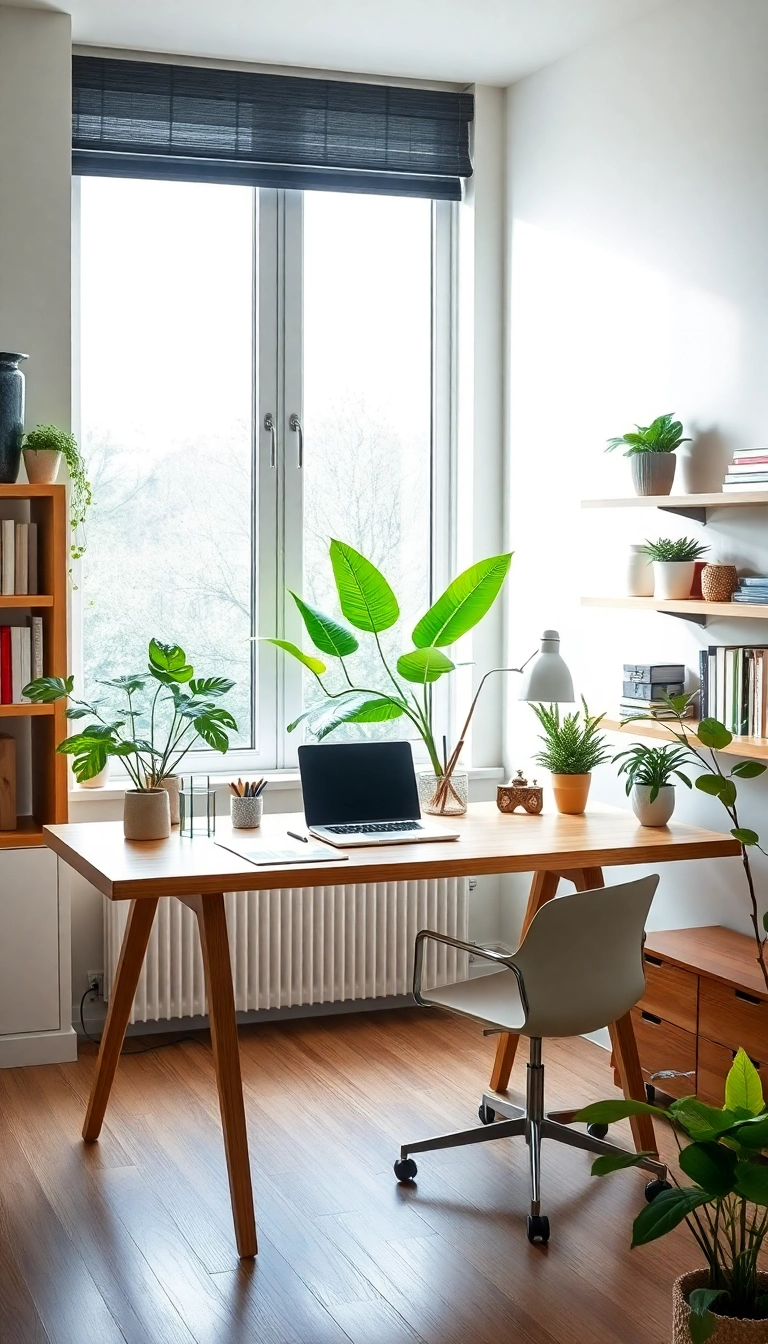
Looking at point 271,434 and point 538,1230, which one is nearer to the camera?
point 538,1230

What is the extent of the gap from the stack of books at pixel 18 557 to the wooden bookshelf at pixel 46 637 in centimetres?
4

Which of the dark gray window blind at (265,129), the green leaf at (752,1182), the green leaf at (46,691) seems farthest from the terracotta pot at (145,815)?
the dark gray window blind at (265,129)

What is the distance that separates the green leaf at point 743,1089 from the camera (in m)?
2.15

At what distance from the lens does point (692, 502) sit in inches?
153

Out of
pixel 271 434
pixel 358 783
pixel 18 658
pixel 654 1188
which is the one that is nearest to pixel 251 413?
pixel 271 434

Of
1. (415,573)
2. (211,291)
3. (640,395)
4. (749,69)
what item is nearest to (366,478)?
(415,573)

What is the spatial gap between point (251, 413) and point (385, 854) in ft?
6.90

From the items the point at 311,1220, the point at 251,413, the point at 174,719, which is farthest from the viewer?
the point at 251,413

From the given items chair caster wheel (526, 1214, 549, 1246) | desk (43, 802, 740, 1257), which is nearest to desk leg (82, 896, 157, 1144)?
desk (43, 802, 740, 1257)

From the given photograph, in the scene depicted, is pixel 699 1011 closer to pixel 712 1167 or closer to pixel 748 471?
pixel 748 471

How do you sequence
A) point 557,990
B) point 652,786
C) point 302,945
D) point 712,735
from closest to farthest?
point 712,735, point 557,990, point 652,786, point 302,945

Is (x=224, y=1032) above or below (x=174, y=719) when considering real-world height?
below

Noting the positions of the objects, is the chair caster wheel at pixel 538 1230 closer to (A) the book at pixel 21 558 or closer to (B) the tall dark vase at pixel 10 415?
(A) the book at pixel 21 558

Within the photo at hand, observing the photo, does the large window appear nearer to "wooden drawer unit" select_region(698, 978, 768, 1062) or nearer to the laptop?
the laptop
